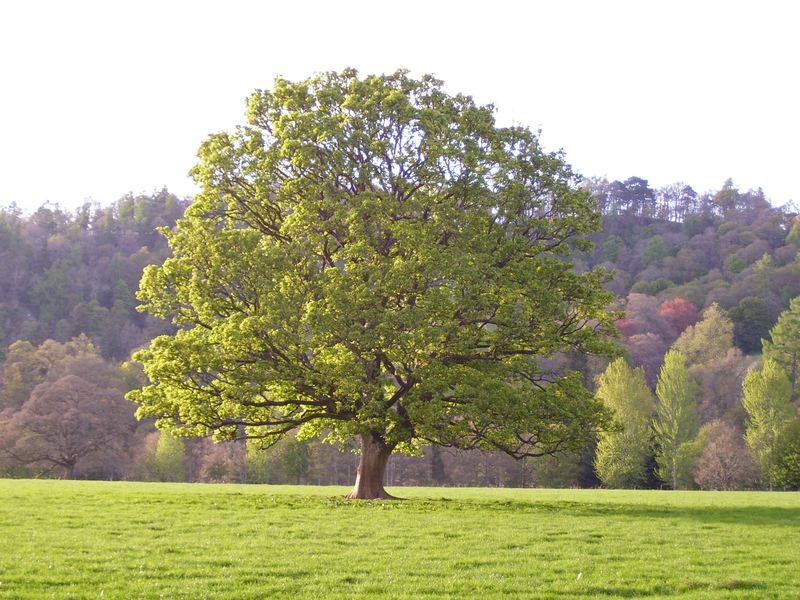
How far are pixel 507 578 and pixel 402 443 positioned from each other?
1786 cm

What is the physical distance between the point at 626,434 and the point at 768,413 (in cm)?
1219

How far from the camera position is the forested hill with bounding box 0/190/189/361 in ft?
437

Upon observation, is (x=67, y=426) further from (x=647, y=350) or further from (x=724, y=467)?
(x=647, y=350)

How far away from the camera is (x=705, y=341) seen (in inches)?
4289

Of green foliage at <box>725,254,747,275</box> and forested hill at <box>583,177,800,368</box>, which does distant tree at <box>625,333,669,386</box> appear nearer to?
forested hill at <box>583,177,800,368</box>

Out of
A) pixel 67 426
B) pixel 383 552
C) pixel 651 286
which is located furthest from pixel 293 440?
pixel 383 552

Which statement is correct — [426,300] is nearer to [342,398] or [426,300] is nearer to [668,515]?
[342,398]

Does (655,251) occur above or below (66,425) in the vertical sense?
above

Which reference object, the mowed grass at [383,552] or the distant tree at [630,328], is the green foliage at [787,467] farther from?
the mowed grass at [383,552]

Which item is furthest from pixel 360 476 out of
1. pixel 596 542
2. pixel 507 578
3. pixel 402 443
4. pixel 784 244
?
pixel 784 244

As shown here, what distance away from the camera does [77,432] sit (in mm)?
78750

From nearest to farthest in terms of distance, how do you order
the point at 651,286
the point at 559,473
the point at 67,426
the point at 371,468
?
the point at 371,468 → the point at 67,426 → the point at 559,473 → the point at 651,286

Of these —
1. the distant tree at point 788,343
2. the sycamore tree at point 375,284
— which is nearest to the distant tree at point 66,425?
the sycamore tree at point 375,284

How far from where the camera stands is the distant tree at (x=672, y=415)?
3123 inches
